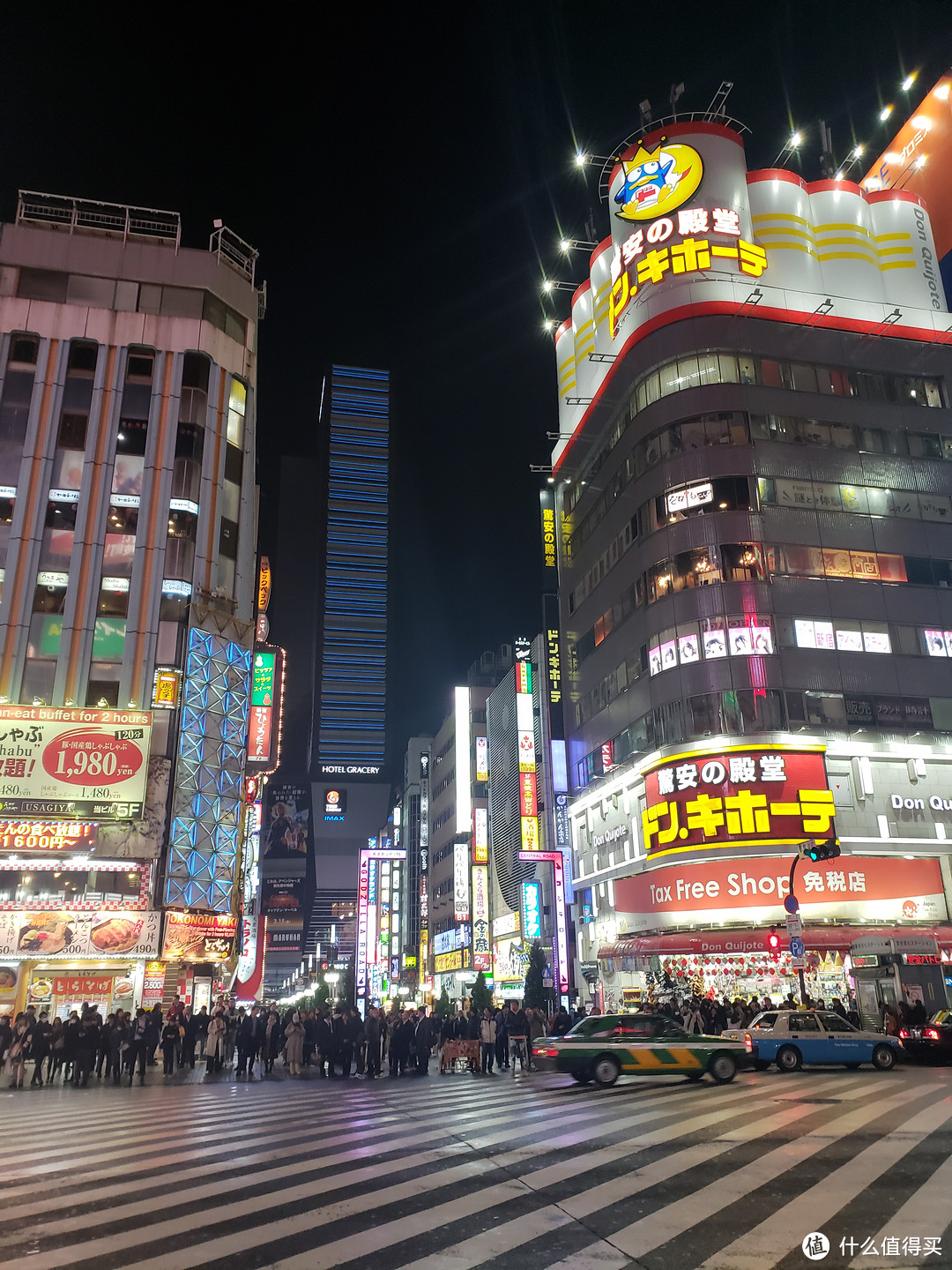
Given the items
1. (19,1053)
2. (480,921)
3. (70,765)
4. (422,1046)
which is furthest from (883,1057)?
(480,921)

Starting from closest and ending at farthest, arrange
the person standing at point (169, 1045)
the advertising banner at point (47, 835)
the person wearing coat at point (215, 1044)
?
the person standing at point (169, 1045)
the person wearing coat at point (215, 1044)
the advertising banner at point (47, 835)

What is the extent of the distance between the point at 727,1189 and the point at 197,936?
1259 inches

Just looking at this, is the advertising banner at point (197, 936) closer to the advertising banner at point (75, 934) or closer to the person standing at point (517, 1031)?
the advertising banner at point (75, 934)

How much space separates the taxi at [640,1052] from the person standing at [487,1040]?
664 cm

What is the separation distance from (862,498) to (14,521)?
3654 centimetres

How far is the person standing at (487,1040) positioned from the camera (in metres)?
24.8

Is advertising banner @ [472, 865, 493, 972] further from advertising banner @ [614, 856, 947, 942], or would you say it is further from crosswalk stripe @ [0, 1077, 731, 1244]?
crosswalk stripe @ [0, 1077, 731, 1244]

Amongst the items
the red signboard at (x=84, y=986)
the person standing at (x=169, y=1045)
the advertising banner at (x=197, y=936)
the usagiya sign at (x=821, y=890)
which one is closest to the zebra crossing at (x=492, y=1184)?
the person standing at (x=169, y=1045)

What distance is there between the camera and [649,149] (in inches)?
1775

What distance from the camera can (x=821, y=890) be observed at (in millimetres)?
33406

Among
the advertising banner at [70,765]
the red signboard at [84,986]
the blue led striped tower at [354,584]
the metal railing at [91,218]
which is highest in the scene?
the blue led striped tower at [354,584]

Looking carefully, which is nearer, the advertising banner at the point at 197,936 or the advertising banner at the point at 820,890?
the advertising banner at the point at 820,890

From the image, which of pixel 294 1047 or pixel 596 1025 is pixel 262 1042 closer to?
pixel 294 1047

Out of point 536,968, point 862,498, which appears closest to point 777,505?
point 862,498
